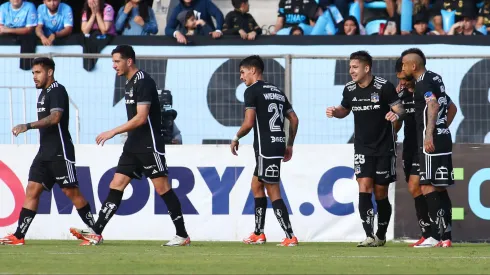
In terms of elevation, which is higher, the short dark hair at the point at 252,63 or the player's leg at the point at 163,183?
the short dark hair at the point at 252,63

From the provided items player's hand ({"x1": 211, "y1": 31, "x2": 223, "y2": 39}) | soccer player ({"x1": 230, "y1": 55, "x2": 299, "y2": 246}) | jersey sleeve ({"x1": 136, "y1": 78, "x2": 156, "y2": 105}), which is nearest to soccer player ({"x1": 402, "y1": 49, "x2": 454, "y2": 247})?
soccer player ({"x1": 230, "y1": 55, "x2": 299, "y2": 246})

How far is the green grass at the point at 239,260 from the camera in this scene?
8.73 m

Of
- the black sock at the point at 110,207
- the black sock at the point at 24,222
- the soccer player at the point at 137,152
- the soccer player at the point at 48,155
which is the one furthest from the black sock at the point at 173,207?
the black sock at the point at 24,222

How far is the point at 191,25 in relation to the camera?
17609mm

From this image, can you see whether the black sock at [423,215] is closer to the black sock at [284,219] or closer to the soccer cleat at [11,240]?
the black sock at [284,219]

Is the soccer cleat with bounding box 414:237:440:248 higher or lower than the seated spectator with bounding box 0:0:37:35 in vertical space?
lower

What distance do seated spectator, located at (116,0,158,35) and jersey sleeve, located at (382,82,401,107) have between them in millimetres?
6983

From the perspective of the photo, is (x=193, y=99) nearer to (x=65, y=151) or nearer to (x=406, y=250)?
(x=65, y=151)

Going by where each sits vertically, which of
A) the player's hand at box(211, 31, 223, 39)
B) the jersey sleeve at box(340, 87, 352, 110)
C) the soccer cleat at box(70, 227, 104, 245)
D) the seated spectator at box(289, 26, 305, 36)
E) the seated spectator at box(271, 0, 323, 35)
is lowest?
the soccer cleat at box(70, 227, 104, 245)

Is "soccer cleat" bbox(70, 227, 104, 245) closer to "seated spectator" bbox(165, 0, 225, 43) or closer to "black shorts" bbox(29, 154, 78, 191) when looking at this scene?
"black shorts" bbox(29, 154, 78, 191)

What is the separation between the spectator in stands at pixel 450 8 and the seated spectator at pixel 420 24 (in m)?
0.19

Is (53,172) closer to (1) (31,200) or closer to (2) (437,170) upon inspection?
(1) (31,200)

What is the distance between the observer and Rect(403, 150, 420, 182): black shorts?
41.0 feet

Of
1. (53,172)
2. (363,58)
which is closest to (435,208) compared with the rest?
(363,58)
